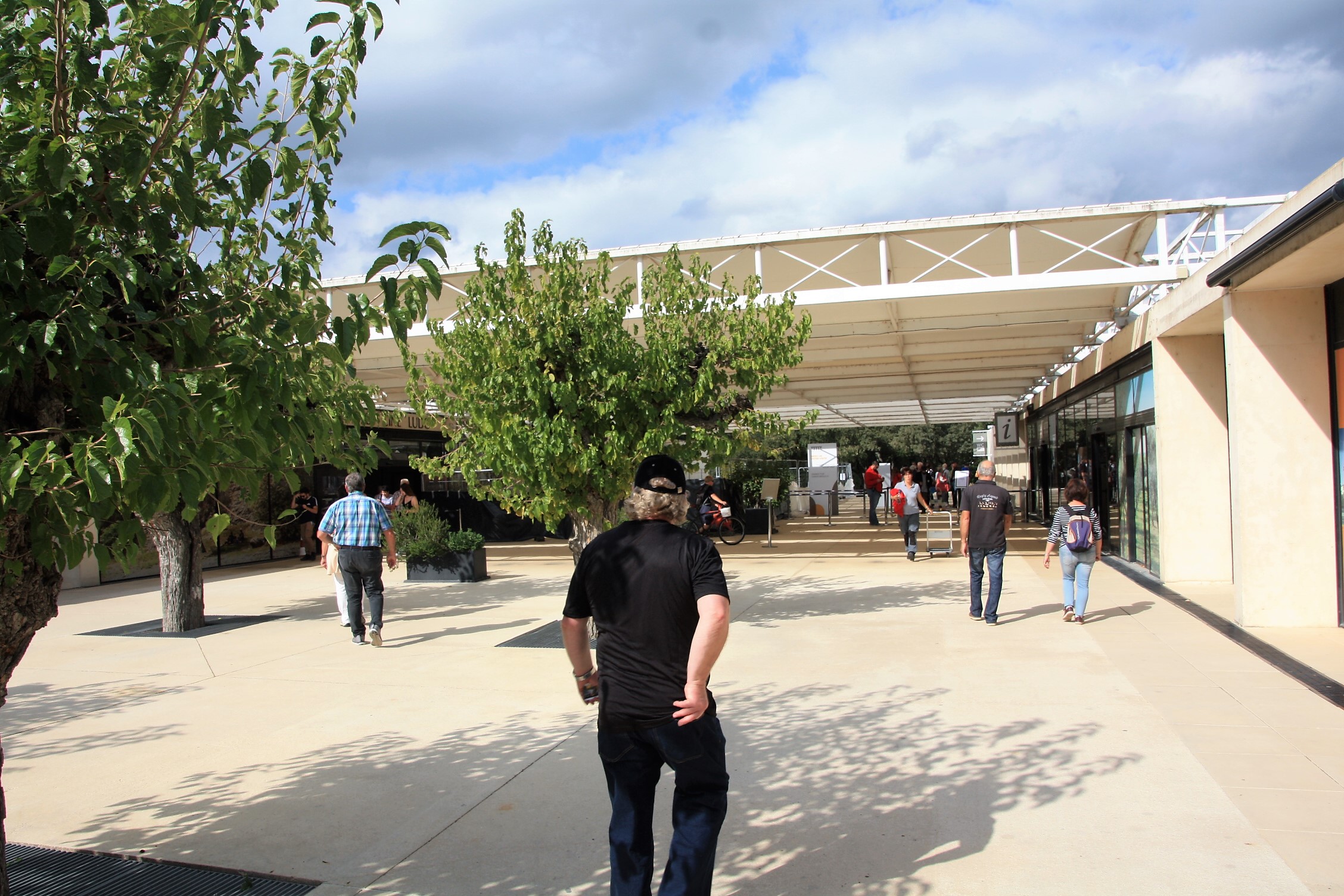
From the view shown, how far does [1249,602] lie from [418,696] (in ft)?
23.2

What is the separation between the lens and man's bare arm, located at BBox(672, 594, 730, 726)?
9.67 feet

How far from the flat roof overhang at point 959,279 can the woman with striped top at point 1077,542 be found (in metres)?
3.91

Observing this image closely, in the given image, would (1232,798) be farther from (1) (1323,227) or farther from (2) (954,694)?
(1) (1323,227)

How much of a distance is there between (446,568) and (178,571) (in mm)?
5056

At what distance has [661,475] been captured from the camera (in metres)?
3.30

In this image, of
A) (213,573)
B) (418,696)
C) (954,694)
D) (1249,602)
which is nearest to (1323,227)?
(1249,602)

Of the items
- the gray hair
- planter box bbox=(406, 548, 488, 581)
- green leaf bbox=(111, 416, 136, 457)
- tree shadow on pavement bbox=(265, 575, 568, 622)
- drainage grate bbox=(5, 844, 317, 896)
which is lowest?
tree shadow on pavement bbox=(265, 575, 568, 622)

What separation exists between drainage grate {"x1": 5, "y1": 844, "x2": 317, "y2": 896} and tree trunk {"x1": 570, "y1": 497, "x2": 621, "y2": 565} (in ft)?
16.7

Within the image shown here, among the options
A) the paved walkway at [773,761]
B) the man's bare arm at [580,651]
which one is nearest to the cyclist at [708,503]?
the paved walkway at [773,761]

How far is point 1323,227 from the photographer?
22.5ft

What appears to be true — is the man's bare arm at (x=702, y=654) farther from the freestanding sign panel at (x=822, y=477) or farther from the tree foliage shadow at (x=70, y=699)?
the freestanding sign panel at (x=822, y=477)

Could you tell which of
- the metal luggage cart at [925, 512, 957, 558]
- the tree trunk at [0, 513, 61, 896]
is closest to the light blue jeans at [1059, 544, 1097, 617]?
the metal luggage cart at [925, 512, 957, 558]

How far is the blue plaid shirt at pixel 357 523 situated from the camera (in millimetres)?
8797

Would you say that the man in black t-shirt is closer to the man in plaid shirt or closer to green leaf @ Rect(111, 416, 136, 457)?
the man in plaid shirt
